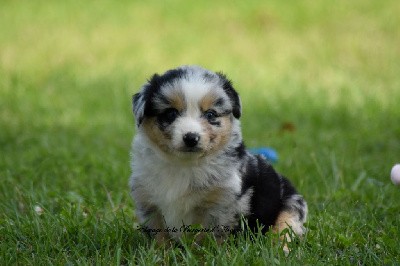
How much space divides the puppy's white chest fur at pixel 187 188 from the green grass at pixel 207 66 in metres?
0.26

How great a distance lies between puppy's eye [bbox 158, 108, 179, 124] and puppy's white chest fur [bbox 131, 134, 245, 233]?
265mm

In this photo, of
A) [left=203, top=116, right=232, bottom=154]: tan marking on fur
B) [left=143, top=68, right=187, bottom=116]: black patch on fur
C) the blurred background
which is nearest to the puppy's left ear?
[left=203, top=116, right=232, bottom=154]: tan marking on fur

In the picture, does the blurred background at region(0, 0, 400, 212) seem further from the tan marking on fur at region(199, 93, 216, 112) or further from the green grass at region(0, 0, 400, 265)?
the tan marking on fur at region(199, 93, 216, 112)

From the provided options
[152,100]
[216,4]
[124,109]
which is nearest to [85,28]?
[216,4]

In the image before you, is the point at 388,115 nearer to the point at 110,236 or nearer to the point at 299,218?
the point at 299,218

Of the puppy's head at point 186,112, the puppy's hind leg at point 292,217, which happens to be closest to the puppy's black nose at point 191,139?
the puppy's head at point 186,112

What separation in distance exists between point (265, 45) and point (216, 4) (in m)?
2.70

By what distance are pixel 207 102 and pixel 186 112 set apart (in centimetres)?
17

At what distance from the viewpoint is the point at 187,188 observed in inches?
200

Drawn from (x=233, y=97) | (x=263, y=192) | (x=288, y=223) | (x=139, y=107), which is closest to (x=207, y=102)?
(x=233, y=97)

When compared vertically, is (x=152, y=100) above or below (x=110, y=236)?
above

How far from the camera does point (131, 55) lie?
1398cm

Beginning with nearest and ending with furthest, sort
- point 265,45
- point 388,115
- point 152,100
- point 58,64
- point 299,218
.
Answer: point 152,100 → point 299,218 → point 388,115 → point 58,64 → point 265,45

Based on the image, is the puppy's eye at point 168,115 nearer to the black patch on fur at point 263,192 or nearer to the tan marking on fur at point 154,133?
the tan marking on fur at point 154,133
